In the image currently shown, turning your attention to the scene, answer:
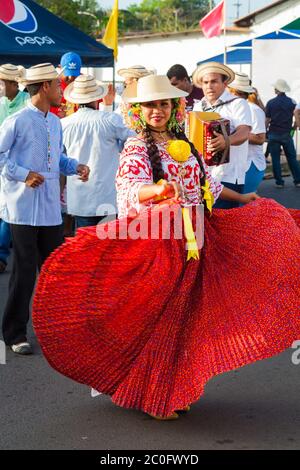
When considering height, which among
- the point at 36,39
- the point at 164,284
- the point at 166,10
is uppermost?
the point at 36,39

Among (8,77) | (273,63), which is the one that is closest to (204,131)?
(8,77)

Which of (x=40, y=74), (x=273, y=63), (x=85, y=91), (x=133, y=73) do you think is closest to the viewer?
(x=40, y=74)

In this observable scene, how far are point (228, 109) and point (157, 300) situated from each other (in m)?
3.86

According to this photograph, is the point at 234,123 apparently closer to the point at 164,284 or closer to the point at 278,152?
the point at 164,284

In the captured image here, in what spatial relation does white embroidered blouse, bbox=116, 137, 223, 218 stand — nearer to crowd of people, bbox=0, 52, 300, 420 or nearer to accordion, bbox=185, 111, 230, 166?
crowd of people, bbox=0, 52, 300, 420

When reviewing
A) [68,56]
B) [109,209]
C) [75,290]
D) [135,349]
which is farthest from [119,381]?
[68,56]

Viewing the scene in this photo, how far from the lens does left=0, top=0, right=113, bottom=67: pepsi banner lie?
13.8 metres

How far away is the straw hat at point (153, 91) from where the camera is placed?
5.52 m

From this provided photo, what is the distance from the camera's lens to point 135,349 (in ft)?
17.4

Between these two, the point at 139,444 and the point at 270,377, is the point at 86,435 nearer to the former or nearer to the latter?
the point at 139,444

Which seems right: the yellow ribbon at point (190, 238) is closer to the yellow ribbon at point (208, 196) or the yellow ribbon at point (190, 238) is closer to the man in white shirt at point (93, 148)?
the yellow ribbon at point (208, 196)

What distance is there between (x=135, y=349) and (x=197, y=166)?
3.58 feet

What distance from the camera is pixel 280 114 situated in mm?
18016

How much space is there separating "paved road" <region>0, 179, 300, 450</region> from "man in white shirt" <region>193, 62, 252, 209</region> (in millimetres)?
2443
